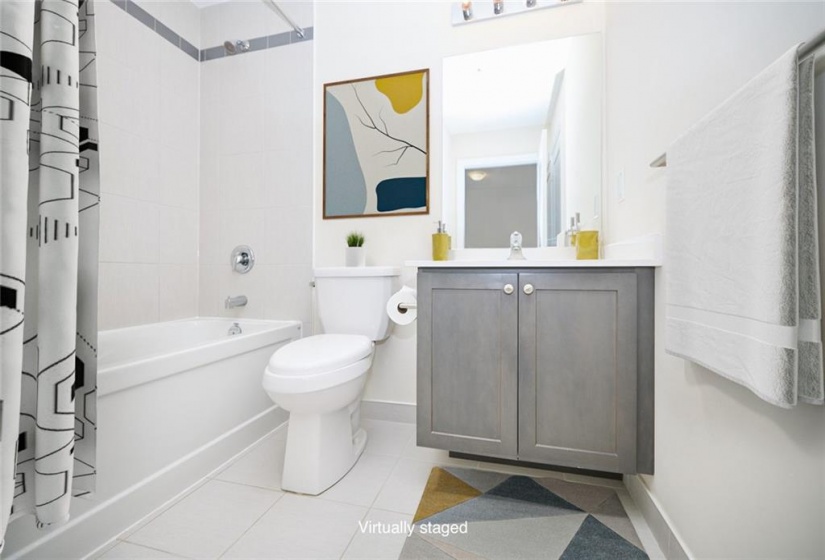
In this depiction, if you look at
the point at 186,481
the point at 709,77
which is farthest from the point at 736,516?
the point at 186,481

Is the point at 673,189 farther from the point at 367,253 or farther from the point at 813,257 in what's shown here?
the point at 367,253

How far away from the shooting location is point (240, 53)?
2150mm

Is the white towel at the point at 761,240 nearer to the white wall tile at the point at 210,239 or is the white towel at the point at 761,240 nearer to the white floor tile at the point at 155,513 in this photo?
the white floor tile at the point at 155,513

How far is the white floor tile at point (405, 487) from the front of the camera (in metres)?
1.23

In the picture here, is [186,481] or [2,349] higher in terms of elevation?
[2,349]

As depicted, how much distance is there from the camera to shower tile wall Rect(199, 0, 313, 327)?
6.71 feet

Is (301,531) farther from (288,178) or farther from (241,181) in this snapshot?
(241,181)

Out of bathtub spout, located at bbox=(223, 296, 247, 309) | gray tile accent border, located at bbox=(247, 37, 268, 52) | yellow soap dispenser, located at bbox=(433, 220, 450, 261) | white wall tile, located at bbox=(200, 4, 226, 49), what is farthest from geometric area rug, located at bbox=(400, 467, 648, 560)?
white wall tile, located at bbox=(200, 4, 226, 49)

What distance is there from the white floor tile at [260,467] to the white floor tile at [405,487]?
41 cm

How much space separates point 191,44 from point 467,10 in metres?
1.68

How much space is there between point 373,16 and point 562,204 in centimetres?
142

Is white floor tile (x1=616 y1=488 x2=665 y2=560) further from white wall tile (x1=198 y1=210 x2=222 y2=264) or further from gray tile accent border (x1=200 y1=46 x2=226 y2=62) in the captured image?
gray tile accent border (x1=200 y1=46 x2=226 y2=62)

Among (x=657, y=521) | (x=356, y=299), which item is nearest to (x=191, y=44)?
(x=356, y=299)

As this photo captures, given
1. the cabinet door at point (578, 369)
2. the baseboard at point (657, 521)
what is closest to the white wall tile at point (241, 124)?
the cabinet door at point (578, 369)
